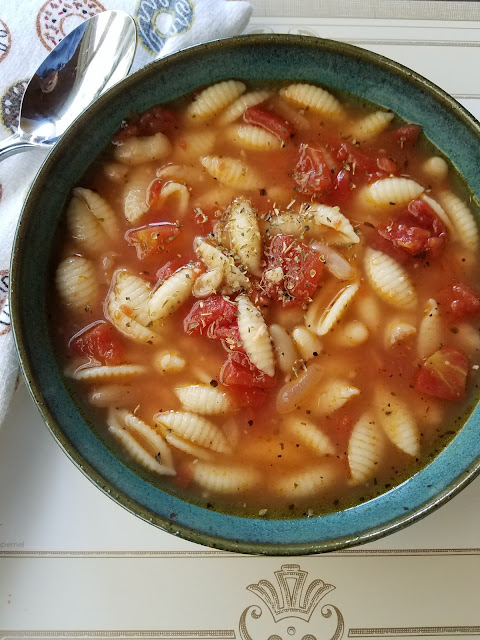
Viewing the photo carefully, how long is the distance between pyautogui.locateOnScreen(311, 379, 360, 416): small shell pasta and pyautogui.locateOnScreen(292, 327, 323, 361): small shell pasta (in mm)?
114

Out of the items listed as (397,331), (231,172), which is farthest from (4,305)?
(397,331)

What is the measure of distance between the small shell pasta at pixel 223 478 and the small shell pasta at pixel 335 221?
0.89 metres

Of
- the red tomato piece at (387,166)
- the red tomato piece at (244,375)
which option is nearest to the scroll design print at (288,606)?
the red tomato piece at (244,375)

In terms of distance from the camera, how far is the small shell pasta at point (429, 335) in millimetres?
2365

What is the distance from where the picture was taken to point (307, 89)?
243 centimetres

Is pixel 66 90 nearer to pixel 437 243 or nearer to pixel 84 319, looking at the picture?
pixel 84 319

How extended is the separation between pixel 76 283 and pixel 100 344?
224 millimetres

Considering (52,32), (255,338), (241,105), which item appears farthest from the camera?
(52,32)

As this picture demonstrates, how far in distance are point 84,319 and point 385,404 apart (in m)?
1.08

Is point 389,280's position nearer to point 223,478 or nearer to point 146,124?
point 223,478

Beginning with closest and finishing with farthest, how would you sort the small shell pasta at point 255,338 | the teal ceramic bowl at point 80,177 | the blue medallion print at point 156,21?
the teal ceramic bowl at point 80,177
the small shell pasta at point 255,338
the blue medallion print at point 156,21

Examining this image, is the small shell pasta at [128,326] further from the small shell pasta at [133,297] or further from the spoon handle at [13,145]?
the spoon handle at [13,145]

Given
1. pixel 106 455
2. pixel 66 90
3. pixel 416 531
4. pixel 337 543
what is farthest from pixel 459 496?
pixel 66 90

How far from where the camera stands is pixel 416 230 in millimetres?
2377
